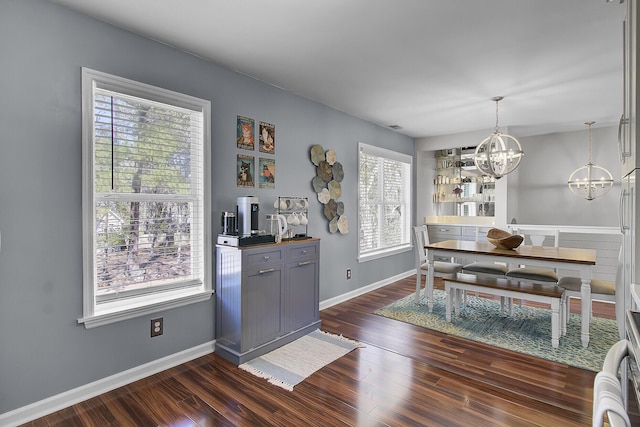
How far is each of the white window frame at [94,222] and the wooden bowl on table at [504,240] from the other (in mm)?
2943

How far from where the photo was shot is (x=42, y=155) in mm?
2021

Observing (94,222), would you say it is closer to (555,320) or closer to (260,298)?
(260,298)

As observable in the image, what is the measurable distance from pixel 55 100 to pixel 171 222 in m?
1.09

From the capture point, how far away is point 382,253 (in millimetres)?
5176

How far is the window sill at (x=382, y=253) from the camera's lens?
4777 millimetres

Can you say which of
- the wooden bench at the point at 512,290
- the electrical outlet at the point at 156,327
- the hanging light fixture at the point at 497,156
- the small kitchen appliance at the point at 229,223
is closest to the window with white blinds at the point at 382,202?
the wooden bench at the point at 512,290

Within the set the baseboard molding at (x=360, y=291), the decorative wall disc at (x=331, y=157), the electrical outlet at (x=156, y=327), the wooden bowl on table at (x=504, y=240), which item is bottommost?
the baseboard molding at (x=360, y=291)

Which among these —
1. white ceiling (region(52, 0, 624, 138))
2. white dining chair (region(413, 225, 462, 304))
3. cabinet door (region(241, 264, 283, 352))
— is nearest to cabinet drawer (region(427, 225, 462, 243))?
white dining chair (region(413, 225, 462, 304))

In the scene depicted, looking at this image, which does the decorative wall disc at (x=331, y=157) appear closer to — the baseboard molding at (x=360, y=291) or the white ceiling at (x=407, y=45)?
the white ceiling at (x=407, y=45)

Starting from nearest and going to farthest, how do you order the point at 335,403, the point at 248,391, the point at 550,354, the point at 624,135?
the point at 624,135, the point at 335,403, the point at 248,391, the point at 550,354

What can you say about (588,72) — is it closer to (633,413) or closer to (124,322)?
(633,413)

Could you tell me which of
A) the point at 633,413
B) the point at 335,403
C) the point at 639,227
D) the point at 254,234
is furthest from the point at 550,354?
the point at 254,234

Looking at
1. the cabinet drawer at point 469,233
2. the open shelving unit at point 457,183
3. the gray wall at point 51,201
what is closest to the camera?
the gray wall at point 51,201

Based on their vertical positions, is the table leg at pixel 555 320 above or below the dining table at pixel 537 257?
below
